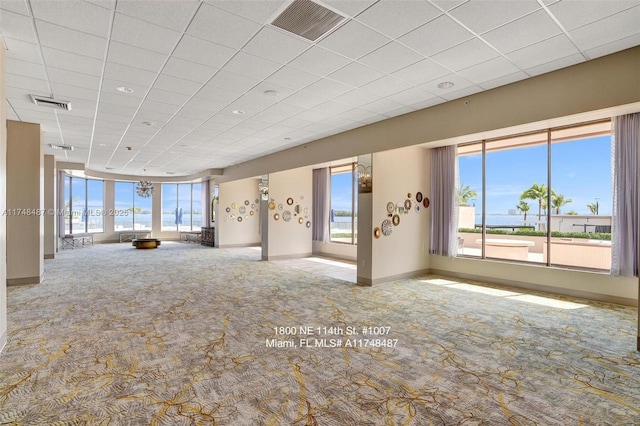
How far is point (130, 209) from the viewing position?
739 inches

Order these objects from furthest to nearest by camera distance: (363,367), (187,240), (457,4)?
(187,240), (363,367), (457,4)

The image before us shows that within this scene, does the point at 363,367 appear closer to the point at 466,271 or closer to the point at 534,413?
the point at 534,413

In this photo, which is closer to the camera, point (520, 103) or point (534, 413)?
point (534, 413)

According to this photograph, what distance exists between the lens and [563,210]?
8.08 metres

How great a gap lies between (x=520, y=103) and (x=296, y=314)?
4.75m

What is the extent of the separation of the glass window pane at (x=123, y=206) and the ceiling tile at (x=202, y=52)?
661 inches

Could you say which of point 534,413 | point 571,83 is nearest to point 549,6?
point 571,83

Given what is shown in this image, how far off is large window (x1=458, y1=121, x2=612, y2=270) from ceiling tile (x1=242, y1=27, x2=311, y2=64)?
5739 mm

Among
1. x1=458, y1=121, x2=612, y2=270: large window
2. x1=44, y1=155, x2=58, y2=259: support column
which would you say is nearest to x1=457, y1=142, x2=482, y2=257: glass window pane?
x1=458, y1=121, x2=612, y2=270: large window

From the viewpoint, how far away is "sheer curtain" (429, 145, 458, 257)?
8.31m

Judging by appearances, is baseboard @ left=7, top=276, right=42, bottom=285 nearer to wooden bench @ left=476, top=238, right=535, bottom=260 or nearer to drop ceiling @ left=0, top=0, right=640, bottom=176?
drop ceiling @ left=0, top=0, right=640, bottom=176

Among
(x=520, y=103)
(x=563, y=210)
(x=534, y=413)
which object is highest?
(x=520, y=103)

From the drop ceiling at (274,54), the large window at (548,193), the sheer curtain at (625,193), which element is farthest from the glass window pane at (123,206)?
the sheer curtain at (625,193)

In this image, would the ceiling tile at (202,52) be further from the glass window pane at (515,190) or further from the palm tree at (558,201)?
the palm tree at (558,201)
